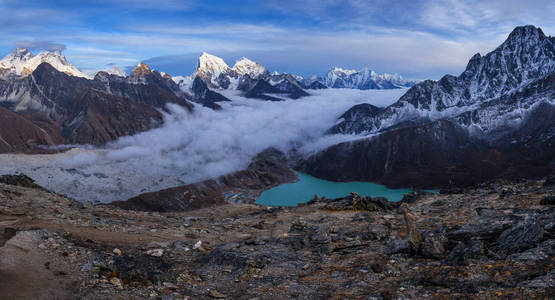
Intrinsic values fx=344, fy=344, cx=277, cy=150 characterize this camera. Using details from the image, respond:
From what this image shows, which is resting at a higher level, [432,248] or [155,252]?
[432,248]

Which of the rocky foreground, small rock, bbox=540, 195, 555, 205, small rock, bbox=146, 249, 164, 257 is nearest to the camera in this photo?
the rocky foreground

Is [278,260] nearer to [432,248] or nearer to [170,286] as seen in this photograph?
[170,286]

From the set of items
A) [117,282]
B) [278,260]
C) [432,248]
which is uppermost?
[432,248]

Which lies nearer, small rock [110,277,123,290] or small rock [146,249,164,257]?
small rock [110,277,123,290]

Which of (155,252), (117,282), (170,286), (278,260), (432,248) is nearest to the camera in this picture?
(117,282)

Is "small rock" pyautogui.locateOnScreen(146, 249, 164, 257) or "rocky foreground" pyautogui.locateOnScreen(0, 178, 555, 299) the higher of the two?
"rocky foreground" pyautogui.locateOnScreen(0, 178, 555, 299)

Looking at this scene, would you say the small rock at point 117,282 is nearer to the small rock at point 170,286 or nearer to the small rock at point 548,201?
the small rock at point 170,286

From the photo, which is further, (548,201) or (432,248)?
(548,201)

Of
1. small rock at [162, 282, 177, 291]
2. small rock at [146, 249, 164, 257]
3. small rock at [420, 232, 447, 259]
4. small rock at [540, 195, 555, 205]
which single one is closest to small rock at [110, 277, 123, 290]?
small rock at [162, 282, 177, 291]

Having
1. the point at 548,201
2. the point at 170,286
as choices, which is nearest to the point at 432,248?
the point at 170,286

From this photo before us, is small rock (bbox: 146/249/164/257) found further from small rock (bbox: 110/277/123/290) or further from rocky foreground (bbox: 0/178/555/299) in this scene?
small rock (bbox: 110/277/123/290)
